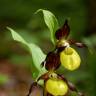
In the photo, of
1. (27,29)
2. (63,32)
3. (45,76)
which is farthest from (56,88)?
(27,29)

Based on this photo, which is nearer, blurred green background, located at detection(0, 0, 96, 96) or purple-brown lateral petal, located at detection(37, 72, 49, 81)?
purple-brown lateral petal, located at detection(37, 72, 49, 81)

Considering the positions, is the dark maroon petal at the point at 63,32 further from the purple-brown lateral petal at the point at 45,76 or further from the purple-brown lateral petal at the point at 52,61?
the purple-brown lateral petal at the point at 45,76

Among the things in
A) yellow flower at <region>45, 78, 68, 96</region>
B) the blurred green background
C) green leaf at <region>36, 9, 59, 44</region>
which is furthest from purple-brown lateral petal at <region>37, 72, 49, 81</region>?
the blurred green background

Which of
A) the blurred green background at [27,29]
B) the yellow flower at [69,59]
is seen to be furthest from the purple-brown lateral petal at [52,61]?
the blurred green background at [27,29]

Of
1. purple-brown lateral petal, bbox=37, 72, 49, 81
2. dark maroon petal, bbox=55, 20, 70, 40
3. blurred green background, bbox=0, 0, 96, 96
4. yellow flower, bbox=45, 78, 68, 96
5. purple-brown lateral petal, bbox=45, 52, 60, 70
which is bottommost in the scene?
blurred green background, bbox=0, 0, 96, 96

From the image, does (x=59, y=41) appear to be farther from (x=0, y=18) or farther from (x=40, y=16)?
(x=0, y=18)

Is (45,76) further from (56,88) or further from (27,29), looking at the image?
(27,29)

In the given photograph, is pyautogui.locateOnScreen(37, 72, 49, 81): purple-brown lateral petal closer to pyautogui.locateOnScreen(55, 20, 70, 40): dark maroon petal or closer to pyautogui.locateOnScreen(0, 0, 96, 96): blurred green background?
pyautogui.locateOnScreen(55, 20, 70, 40): dark maroon petal
